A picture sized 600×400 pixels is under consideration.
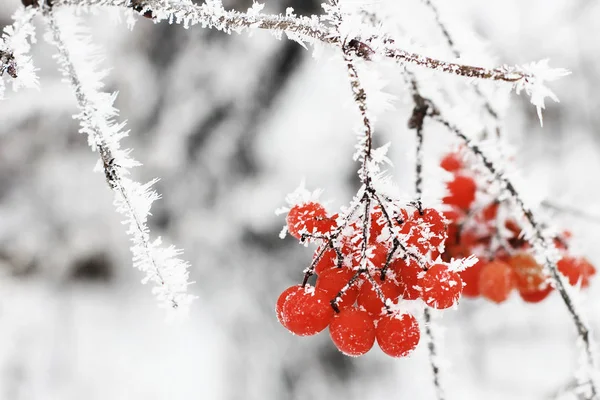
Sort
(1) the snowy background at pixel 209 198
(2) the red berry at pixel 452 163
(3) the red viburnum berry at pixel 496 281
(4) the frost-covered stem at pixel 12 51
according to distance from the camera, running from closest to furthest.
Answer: (4) the frost-covered stem at pixel 12 51, (3) the red viburnum berry at pixel 496 281, (2) the red berry at pixel 452 163, (1) the snowy background at pixel 209 198

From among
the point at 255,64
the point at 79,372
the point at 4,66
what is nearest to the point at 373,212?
the point at 4,66

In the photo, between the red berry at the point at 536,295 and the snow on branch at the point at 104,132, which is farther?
the red berry at the point at 536,295

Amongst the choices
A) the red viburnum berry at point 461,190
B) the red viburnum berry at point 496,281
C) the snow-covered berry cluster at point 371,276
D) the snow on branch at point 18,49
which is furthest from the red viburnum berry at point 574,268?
the snow on branch at point 18,49

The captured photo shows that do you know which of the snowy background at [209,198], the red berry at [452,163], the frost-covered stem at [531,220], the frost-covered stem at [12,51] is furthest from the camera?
the snowy background at [209,198]

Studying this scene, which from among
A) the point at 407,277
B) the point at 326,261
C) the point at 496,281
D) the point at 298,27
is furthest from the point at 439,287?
the point at 496,281

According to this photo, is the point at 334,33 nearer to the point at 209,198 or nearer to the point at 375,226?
the point at 375,226

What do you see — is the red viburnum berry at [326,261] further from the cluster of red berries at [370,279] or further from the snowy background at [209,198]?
the snowy background at [209,198]

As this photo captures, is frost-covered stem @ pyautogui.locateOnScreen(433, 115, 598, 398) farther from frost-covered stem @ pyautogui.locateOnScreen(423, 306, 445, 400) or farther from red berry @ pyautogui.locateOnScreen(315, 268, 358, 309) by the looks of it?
red berry @ pyautogui.locateOnScreen(315, 268, 358, 309)
